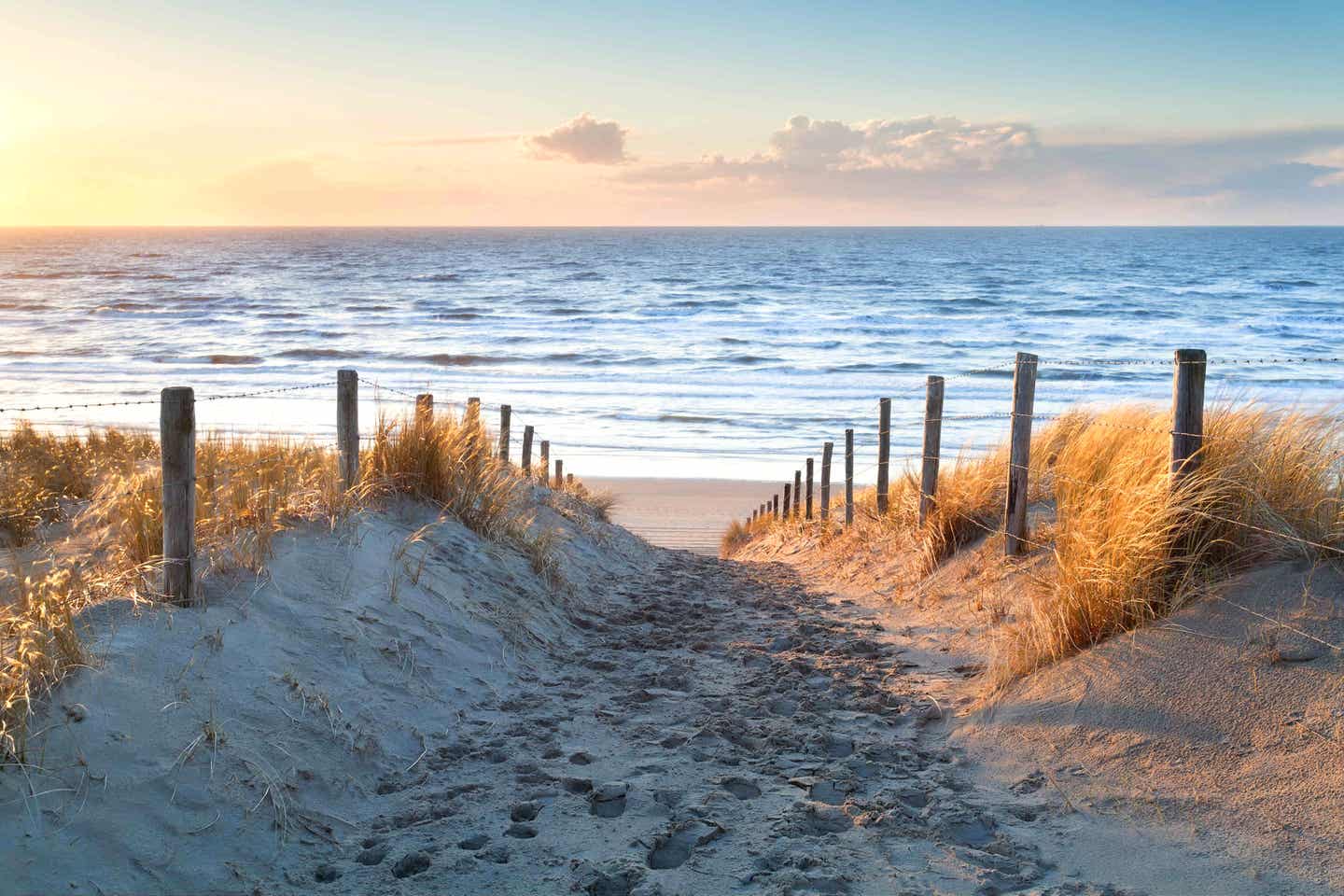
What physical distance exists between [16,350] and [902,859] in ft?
136

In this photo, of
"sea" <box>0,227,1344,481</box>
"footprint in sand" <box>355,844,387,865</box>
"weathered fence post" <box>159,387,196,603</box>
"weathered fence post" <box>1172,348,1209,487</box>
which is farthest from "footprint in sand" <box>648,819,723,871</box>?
"sea" <box>0,227,1344,481</box>

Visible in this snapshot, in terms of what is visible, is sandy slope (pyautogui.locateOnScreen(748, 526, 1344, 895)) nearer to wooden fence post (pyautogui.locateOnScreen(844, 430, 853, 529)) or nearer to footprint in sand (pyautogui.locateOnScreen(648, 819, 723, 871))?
footprint in sand (pyautogui.locateOnScreen(648, 819, 723, 871))

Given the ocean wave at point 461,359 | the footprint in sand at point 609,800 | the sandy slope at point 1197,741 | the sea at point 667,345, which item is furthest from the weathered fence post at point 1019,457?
the ocean wave at point 461,359

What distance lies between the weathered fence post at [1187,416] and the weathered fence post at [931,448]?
141 inches

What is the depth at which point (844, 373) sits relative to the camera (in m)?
35.3

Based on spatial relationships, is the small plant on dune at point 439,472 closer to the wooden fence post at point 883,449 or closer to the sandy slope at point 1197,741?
the sandy slope at point 1197,741

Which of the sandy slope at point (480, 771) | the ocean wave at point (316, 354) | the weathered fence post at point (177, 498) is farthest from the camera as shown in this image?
the ocean wave at point (316, 354)

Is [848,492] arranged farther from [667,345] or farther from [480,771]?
[667,345]

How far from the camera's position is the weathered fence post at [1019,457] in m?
7.34

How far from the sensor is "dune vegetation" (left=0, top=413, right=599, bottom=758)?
4.16m

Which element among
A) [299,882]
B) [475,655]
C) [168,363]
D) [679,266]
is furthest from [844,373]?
[679,266]

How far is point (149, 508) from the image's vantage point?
221 inches

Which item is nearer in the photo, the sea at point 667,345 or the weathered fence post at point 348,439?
the weathered fence post at point 348,439

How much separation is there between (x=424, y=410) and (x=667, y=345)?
3357 cm
